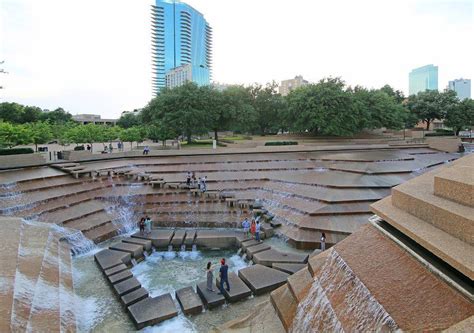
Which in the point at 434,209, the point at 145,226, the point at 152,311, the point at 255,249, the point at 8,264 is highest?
the point at 434,209

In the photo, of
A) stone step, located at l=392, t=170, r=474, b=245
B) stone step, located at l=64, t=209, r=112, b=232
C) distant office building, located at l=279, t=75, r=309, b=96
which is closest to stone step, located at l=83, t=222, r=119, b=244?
stone step, located at l=64, t=209, r=112, b=232

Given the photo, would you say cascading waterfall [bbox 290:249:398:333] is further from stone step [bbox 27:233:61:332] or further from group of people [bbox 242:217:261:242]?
group of people [bbox 242:217:261:242]

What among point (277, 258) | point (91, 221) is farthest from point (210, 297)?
point (91, 221)

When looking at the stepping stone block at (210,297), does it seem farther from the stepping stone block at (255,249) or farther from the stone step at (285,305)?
the stepping stone block at (255,249)

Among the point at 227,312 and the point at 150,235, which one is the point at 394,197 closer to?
the point at 227,312

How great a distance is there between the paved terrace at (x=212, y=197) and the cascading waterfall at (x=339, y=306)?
6.55m

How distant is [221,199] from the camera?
17.9 meters

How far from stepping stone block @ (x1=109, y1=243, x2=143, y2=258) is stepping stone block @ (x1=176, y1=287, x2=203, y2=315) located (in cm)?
372

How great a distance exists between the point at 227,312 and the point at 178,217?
26.8 feet

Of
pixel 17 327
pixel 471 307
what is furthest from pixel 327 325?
pixel 17 327

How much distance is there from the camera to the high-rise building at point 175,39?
132 metres

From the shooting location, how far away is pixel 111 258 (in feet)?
39.9

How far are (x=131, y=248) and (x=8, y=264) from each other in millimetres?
5407

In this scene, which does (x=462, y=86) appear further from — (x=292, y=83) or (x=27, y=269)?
(x=27, y=269)
